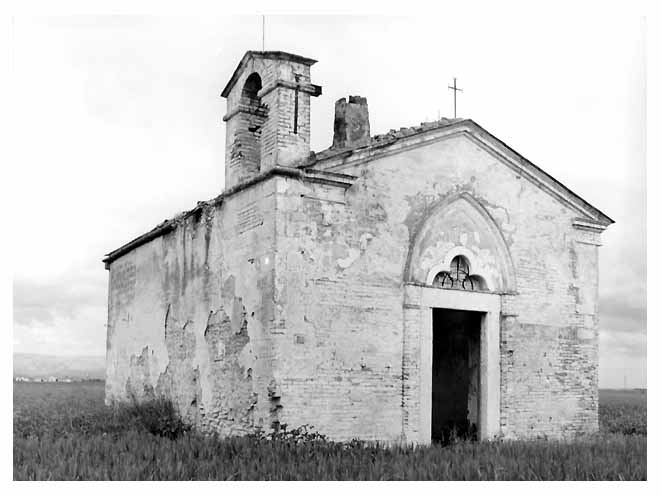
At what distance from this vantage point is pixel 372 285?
11.2 m

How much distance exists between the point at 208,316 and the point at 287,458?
3.29 metres

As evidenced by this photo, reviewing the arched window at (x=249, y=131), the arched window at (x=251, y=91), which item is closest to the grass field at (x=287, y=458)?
the arched window at (x=249, y=131)

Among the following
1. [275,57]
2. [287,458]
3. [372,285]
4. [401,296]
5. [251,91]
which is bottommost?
[287,458]

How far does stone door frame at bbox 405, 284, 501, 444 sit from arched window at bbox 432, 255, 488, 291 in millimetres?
135

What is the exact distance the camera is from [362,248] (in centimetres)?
1116

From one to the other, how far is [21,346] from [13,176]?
2311 millimetres

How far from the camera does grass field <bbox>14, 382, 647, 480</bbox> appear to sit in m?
9.04

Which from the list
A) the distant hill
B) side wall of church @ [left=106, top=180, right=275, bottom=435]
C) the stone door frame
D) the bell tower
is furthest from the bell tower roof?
the distant hill

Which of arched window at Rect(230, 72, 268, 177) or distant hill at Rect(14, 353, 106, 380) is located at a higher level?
arched window at Rect(230, 72, 268, 177)

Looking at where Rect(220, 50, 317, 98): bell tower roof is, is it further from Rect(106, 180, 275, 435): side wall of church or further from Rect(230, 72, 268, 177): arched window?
Rect(106, 180, 275, 435): side wall of church

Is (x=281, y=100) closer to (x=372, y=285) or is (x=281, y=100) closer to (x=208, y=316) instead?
(x=372, y=285)

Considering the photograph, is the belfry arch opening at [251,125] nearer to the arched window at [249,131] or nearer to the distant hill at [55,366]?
the arched window at [249,131]

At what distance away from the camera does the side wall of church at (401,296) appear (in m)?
10.7

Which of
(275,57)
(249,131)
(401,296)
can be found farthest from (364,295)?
(275,57)
